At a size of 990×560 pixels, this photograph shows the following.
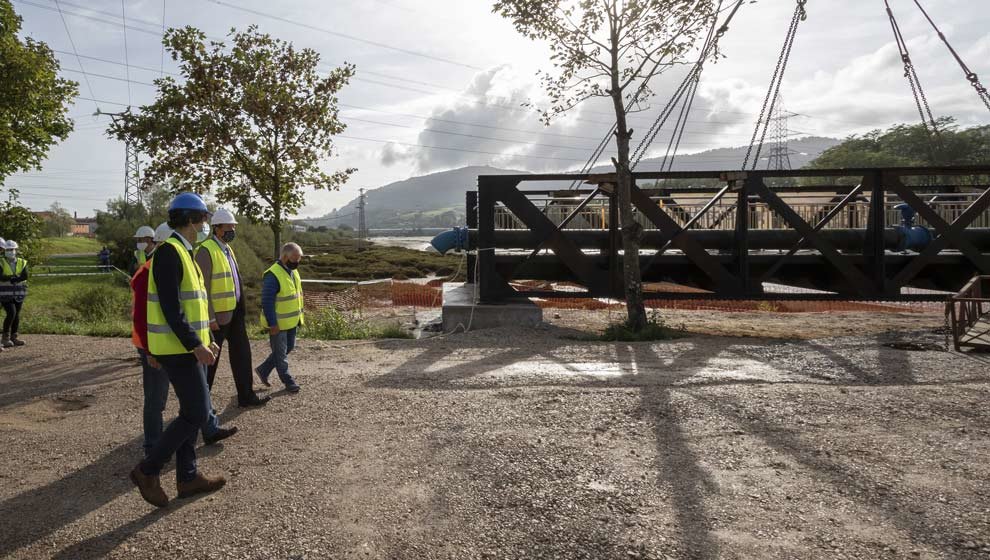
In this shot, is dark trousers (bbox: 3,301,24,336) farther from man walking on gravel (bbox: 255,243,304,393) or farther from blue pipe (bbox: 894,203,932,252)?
blue pipe (bbox: 894,203,932,252)

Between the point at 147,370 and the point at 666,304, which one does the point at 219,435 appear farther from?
the point at 666,304

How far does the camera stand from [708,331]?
12.8m

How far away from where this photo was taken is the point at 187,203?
4.56 metres

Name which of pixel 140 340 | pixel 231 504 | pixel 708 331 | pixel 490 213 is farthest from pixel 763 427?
pixel 490 213

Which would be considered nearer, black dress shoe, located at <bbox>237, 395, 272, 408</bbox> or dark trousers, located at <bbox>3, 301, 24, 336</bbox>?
black dress shoe, located at <bbox>237, 395, 272, 408</bbox>

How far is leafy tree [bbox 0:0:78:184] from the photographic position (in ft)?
46.0

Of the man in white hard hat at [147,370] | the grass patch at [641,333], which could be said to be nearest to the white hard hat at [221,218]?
the man in white hard hat at [147,370]

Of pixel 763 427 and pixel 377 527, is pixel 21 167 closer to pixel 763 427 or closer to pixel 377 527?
pixel 377 527

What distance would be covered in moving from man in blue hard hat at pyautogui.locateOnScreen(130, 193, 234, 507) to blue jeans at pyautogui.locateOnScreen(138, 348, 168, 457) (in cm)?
56

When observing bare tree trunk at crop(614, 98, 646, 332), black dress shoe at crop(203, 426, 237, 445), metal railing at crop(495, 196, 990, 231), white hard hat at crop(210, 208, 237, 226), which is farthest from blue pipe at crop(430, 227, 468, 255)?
black dress shoe at crop(203, 426, 237, 445)

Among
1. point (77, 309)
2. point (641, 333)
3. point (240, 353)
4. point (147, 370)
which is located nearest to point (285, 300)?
point (240, 353)

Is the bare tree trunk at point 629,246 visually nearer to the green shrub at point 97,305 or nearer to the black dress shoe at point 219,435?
the black dress shoe at point 219,435

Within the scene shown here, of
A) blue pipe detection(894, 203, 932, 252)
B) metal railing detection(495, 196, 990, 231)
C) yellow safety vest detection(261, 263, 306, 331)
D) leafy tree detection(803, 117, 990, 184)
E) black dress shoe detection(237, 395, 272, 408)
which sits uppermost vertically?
leafy tree detection(803, 117, 990, 184)

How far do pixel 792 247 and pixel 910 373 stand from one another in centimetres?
537
